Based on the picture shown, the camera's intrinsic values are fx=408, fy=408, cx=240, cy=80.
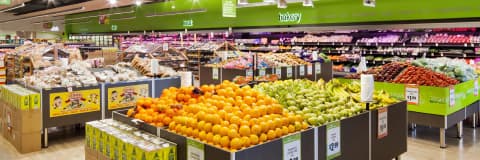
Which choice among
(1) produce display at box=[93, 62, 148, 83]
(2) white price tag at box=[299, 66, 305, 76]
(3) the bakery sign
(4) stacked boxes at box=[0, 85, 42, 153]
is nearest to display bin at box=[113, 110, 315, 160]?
(4) stacked boxes at box=[0, 85, 42, 153]

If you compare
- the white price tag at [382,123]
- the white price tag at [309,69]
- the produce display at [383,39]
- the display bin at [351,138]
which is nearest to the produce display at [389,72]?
the white price tag at [309,69]

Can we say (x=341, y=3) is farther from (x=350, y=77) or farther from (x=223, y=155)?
(x=223, y=155)

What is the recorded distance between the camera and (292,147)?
8.90 feet

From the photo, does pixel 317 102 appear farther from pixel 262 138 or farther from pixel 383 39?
pixel 383 39

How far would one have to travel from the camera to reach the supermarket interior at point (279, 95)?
2826mm

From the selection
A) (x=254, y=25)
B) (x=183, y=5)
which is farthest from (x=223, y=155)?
(x=183, y=5)

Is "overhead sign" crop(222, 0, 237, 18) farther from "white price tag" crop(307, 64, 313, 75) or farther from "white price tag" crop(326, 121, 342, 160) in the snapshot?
"white price tag" crop(326, 121, 342, 160)

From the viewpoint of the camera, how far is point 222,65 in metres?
8.23

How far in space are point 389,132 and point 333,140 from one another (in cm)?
107

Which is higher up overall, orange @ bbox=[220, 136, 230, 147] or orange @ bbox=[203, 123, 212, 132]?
orange @ bbox=[203, 123, 212, 132]

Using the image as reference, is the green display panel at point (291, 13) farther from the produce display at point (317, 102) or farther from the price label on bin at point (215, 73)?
the produce display at point (317, 102)

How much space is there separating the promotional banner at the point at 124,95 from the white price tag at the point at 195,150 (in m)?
4.07

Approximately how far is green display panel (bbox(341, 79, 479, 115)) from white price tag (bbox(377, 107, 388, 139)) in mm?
1714

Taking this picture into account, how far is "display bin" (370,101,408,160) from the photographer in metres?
3.63
